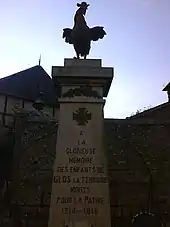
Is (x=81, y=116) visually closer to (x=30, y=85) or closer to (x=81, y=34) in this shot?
(x=81, y=34)

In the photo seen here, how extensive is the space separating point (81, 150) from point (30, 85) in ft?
50.7

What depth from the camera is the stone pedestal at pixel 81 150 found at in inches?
215

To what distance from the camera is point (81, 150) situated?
5730 millimetres

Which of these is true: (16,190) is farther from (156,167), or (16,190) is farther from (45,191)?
(156,167)

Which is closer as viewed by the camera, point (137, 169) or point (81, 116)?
point (81, 116)

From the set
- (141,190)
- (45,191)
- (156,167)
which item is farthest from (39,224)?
(156,167)

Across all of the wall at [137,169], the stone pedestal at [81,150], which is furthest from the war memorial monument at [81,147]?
the wall at [137,169]

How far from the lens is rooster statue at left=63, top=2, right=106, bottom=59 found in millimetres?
6496

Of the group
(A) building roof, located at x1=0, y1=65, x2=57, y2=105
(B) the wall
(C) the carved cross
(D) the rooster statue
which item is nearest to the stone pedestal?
(C) the carved cross

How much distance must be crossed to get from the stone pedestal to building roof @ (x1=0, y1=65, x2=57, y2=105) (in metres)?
12.7

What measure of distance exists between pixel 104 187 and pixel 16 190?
711 centimetres

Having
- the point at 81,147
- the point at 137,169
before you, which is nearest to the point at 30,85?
the point at 137,169

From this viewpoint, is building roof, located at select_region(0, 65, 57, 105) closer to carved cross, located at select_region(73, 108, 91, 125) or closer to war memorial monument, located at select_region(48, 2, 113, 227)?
war memorial monument, located at select_region(48, 2, 113, 227)

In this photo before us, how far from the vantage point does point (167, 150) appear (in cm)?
1328
